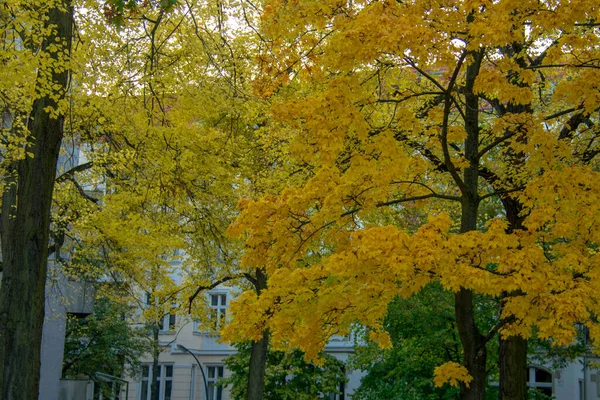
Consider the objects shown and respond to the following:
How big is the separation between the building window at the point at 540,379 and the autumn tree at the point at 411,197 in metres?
22.7

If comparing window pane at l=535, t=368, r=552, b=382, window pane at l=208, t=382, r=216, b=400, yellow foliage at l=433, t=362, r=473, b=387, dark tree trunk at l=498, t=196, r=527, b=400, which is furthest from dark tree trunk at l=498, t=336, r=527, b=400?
window pane at l=208, t=382, r=216, b=400

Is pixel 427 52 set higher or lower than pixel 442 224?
higher

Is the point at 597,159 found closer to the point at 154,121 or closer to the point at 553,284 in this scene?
the point at 553,284

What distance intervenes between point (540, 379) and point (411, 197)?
24740 millimetres

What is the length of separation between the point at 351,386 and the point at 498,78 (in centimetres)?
2913

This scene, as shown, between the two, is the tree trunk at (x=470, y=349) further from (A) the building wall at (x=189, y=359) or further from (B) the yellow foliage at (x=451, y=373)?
(A) the building wall at (x=189, y=359)

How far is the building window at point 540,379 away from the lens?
33.0 meters

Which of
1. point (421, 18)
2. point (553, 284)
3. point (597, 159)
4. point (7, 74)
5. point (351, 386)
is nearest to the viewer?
point (553, 284)

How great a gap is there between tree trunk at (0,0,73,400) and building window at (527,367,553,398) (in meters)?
25.3

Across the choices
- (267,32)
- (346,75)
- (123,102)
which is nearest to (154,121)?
(123,102)

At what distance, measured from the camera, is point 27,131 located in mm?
12336

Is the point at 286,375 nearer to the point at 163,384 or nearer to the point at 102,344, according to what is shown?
the point at 102,344

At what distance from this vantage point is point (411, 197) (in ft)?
39.3

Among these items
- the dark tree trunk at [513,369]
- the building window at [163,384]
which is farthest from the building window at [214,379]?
the dark tree trunk at [513,369]
